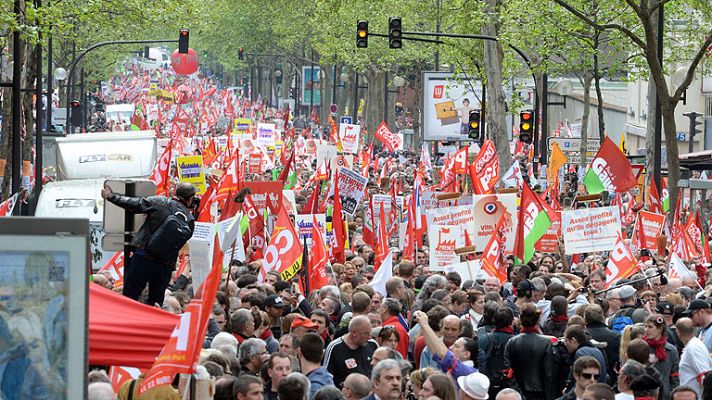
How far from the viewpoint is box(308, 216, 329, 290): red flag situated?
15656 millimetres

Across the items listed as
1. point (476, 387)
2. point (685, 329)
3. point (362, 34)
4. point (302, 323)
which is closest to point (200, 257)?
point (302, 323)

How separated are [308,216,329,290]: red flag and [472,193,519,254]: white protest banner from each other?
3.29 meters

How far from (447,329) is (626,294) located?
279 centimetres

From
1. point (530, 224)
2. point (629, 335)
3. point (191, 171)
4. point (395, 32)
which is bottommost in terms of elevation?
point (629, 335)

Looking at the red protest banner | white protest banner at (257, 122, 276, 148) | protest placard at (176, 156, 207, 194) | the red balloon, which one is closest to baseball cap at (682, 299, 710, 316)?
the red protest banner

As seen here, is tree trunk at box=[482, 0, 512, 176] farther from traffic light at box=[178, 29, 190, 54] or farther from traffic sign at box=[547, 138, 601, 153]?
traffic light at box=[178, 29, 190, 54]

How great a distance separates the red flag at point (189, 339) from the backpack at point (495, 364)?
4.85 metres

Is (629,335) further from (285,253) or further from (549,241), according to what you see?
(549,241)

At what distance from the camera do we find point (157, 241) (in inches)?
472

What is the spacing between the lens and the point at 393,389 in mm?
8578

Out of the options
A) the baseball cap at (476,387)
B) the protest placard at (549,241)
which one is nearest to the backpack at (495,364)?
the baseball cap at (476,387)

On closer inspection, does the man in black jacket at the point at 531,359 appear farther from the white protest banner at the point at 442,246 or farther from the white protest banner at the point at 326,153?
the white protest banner at the point at 326,153

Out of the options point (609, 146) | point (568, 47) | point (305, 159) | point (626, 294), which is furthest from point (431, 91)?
point (626, 294)

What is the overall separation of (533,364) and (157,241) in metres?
3.06
